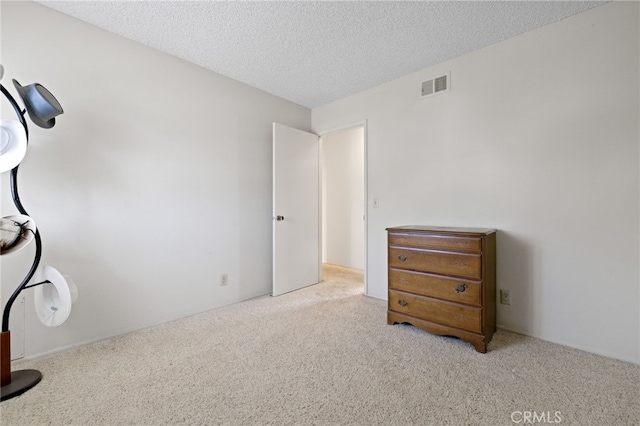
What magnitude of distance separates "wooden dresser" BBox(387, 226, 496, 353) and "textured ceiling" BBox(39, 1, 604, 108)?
1.57 m

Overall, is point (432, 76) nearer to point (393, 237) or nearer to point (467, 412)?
point (393, 237)

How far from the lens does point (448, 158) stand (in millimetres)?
2557

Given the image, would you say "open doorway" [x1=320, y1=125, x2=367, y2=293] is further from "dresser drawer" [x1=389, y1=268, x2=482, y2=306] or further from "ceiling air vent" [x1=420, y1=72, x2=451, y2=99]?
"dresser drawer" [x1=389, y1=268, x2=482, y2=306]

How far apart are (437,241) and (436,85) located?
155 centimetres

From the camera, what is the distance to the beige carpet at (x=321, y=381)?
134 cm

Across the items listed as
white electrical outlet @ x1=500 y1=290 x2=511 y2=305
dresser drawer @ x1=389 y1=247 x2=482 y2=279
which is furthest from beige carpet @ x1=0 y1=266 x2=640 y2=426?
dresser drawer @ x1=389 y1=247 x2=482 y2=279

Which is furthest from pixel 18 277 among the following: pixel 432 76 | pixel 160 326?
pixel 432 76

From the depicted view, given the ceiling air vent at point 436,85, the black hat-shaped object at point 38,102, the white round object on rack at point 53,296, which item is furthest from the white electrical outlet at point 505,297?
the black hat-shaped object at point 38,102

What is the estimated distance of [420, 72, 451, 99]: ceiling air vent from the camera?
2559 mm

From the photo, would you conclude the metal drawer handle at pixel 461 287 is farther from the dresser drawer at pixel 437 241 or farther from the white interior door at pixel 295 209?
the white interior door at pixel 295 209

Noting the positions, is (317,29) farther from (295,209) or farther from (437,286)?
(437,286)

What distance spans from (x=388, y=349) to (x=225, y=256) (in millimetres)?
1801

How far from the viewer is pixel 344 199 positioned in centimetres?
473

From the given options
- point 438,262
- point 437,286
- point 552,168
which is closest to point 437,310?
point 437,286
